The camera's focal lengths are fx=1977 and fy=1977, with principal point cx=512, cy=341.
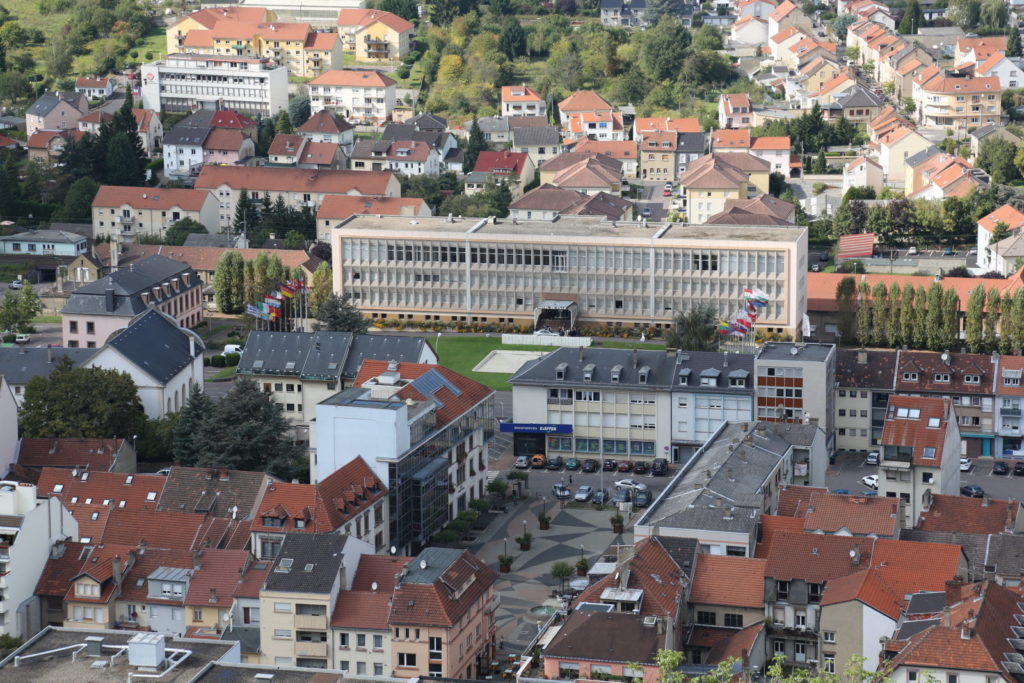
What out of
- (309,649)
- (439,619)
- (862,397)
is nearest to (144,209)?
(862,397)

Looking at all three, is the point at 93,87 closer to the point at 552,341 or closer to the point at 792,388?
the point at 552,341

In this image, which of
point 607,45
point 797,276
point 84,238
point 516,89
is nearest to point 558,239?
point 797,276

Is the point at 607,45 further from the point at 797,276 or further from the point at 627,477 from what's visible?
the point at 627,477

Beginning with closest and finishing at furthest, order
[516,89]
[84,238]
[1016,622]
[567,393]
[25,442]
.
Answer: [1016,622] → [25,442] → [567,393] → [84,238] → [516,89]

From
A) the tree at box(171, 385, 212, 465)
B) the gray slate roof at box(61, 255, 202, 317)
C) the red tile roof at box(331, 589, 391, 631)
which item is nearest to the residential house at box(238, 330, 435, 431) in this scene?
the tree at box(171, 385, 212, 465)

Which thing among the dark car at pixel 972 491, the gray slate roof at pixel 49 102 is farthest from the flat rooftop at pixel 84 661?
the gray slate roof at pixel 49 102

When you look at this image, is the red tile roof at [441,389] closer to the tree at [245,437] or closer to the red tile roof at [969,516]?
the tree at [245,437]

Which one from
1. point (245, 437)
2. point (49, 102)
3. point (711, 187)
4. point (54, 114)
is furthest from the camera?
point (49, 102)
